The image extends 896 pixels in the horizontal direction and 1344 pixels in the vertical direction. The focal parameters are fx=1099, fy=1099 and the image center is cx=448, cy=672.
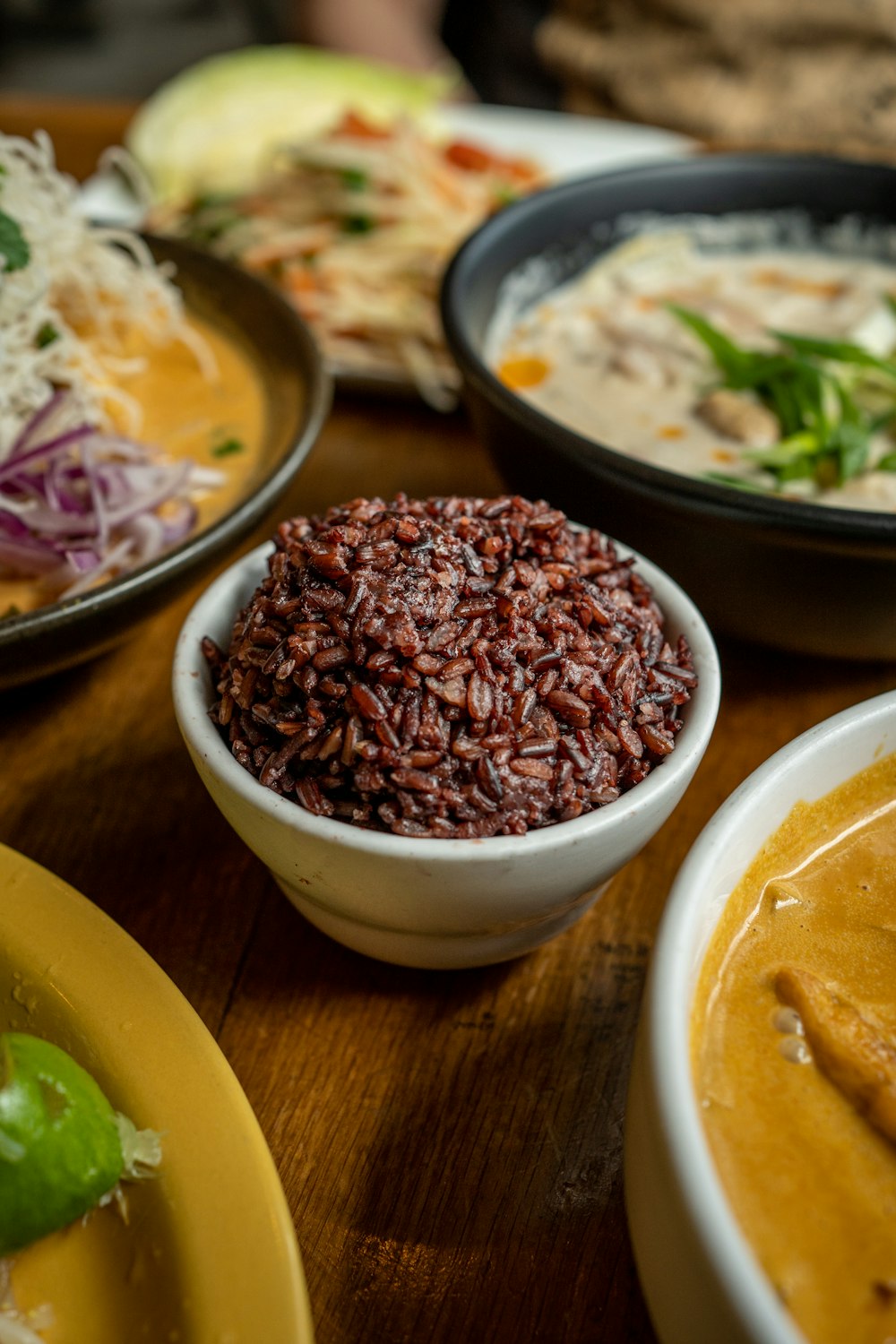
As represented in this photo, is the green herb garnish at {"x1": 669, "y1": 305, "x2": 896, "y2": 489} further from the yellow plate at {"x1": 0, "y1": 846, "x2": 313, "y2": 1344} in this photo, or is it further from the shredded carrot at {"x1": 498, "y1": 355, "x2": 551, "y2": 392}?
the yellow plate at {"x1": 0, "y1": 846, "x2": 313, "y2": 1344}

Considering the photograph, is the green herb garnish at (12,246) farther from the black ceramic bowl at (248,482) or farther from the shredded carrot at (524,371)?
the shredded carrot at (524,371)

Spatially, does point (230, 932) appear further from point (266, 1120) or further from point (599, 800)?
point (599, 800)

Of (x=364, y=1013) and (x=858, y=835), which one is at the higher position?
(x=858, y=835)

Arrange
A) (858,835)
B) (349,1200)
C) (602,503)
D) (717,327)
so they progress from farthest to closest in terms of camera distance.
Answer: (717,327)
(602,503)
(858,835)
(349,1200)

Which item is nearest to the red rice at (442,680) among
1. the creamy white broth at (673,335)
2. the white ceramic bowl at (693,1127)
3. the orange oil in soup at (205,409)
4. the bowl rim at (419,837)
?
the bowl rim at (419,837)

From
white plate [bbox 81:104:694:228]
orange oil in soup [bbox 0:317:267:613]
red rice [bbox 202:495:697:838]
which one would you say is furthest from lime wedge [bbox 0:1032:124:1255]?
white plate [bbox 81:104:694:228]

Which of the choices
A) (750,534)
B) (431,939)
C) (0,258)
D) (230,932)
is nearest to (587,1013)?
(431,939)
